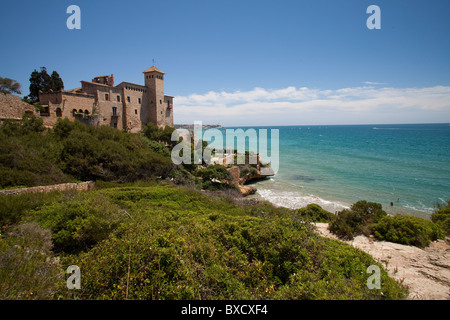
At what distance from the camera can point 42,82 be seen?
28.8 metres

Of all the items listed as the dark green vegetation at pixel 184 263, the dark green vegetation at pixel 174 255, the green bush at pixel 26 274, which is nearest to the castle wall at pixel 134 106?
the dark green vegetation at pixel 174 255

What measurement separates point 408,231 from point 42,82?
133 ft

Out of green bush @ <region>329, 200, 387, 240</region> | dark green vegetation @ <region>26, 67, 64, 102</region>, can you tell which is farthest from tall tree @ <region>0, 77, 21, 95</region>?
green bush @ <region>329, 200, 387, 240</region>

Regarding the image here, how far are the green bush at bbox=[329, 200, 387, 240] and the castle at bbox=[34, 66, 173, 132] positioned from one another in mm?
25230

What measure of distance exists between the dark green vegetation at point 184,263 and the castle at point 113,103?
64.3ft

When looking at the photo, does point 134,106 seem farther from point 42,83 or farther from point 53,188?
point 53,188

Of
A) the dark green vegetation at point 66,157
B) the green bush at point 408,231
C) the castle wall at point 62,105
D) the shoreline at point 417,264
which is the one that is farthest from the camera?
the castle wall at point 62,105

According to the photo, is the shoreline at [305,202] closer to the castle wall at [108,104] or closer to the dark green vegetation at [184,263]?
the dark green vegetation at [184,263]

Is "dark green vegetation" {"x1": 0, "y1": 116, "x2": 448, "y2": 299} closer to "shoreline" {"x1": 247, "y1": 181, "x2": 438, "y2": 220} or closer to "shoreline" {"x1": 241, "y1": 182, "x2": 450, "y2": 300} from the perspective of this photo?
"shoreline" {"x1": 241, "y1": 182, "x2": 450, "y2": 300}

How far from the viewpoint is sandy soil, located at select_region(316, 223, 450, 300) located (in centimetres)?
456

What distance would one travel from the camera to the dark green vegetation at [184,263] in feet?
11.9

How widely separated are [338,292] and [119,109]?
3039 centimetres
